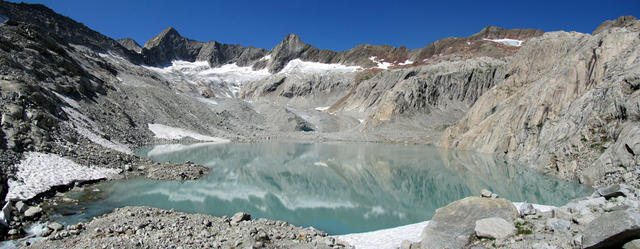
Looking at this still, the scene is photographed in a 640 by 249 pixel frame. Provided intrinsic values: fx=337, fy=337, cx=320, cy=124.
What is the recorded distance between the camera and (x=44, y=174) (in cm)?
1619

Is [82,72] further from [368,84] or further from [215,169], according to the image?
[368,84]

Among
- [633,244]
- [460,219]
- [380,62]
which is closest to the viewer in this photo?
[633,244]

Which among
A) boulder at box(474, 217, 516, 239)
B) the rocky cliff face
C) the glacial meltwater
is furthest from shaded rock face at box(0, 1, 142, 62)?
boulder at box(474, 217, 516, 239)

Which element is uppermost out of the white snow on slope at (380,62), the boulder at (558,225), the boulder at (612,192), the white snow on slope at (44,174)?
the white snow on slope at (380,62)

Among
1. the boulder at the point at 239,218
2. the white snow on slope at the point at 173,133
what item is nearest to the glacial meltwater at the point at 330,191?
the boulder at the point at 239,218

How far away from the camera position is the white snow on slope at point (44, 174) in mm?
13631

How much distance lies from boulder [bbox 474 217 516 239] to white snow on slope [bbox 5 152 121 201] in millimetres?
15680

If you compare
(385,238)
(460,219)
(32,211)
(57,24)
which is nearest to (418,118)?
(385,238)

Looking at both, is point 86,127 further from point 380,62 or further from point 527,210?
point 380,62

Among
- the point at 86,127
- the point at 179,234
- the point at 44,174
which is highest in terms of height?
the point at 86,127

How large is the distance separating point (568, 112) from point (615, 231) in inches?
1024

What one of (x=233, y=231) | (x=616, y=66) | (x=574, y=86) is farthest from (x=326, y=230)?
(x=574, y=86)

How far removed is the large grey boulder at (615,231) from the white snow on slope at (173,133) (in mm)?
47010

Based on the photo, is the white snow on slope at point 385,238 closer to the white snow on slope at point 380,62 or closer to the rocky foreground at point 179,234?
the rocky foreground at point 179,234
